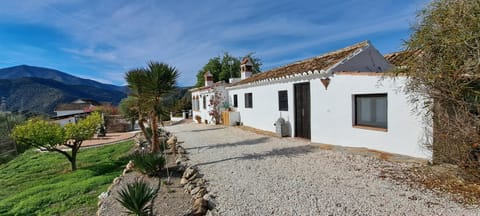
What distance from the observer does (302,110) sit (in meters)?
11.4

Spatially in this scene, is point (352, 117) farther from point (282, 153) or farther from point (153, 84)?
point (153, 84)

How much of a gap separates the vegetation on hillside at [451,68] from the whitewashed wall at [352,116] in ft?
4.52

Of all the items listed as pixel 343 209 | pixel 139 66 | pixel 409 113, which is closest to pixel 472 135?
pixel 409 113

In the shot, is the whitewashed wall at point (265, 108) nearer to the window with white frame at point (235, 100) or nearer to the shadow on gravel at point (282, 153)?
the window with white frame at point (235, 100)

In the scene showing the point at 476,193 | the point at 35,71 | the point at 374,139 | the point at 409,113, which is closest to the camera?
the point at 476,193

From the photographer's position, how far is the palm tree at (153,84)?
9.15 m

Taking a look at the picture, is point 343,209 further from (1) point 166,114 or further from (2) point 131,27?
(2) point 131,27

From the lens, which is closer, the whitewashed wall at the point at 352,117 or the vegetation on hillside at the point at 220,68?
the whitewashed wall at the point at 352,117

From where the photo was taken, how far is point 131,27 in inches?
579

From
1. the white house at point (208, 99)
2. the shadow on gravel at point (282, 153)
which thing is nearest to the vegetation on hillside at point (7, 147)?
the white house at point (208, 99)

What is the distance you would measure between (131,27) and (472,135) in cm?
1638

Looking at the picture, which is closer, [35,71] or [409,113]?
[409,113]

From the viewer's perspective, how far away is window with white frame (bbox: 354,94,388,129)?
8.03m

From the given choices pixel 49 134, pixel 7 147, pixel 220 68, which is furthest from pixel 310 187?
pixel 220 68
